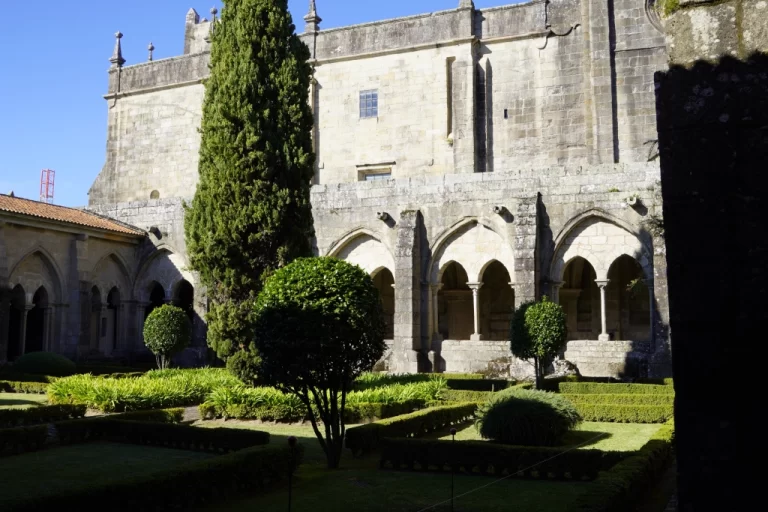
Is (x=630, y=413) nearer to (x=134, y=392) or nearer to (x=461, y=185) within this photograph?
(x=134, y=392)

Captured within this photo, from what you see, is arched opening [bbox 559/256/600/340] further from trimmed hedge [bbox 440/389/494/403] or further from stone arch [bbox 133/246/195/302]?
stone arch [bbox 133/246/195/302]

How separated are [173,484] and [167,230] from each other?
60.2 feet

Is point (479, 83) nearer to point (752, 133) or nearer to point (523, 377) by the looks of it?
point (523, 377)

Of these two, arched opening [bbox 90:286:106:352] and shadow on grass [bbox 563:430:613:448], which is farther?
arched opening [bbox 90:286:106:352]

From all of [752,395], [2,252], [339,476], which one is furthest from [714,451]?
[2,252]

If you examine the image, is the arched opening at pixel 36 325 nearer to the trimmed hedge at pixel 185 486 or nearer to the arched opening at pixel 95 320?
the arched opening at pixel 95 320

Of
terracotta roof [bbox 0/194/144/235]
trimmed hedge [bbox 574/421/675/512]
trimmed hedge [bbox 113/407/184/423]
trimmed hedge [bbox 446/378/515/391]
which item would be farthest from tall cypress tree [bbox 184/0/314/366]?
trimmed hedge [bbox 574/421/675/512]

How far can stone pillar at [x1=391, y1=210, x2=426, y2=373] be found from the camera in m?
20.1

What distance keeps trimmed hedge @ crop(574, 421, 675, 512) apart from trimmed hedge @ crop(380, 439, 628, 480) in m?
0.37

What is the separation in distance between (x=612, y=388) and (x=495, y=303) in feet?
34.9

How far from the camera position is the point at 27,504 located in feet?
18.3

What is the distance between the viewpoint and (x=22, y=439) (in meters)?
9.94

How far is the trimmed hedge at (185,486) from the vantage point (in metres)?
6.00

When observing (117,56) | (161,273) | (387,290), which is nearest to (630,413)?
(387,290)
